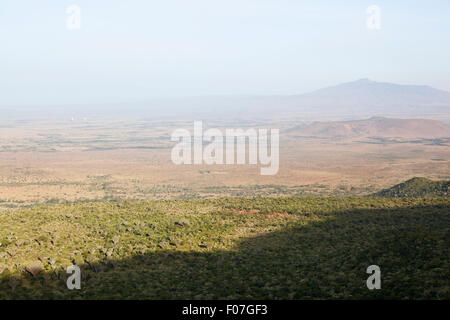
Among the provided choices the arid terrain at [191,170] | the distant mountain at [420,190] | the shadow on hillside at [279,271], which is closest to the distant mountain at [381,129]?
the arid terrain at [191,170]

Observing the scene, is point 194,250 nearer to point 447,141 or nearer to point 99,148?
point 99,148

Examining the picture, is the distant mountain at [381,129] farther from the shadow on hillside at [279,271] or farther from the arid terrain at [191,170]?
the shadow on hillside at [279,271]

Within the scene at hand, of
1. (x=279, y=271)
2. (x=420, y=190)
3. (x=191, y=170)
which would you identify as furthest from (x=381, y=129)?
(x=279, y=271)

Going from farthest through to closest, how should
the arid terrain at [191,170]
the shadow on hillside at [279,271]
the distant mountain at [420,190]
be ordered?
1. the arid terrain at [191,170]
2. the distant mountain at [420,190]
3. the shadow on hillside at [279,271]

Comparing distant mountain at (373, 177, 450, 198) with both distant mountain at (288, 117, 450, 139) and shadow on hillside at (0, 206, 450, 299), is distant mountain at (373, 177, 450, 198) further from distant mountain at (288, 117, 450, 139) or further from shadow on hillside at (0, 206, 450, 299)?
distant mountain at (288, 117, 450, 139)

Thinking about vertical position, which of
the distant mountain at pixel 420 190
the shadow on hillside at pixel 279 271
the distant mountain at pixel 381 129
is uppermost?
the distant mountain at pixel 381 129

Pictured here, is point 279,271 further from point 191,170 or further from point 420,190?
point 191,170
